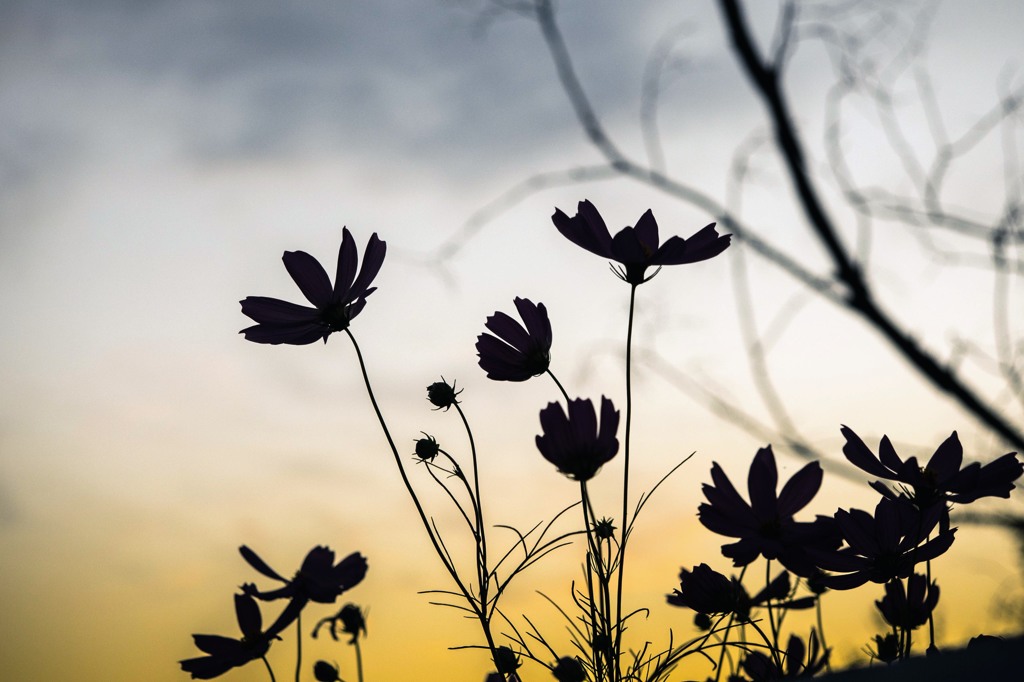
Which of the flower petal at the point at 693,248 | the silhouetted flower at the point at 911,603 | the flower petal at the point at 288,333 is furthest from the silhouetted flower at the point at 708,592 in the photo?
the flower petal at the point at 288,333

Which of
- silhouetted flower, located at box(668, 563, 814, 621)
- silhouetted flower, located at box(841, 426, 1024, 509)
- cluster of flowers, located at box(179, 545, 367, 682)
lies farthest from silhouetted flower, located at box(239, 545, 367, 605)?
silhouetted flower, located at box(841, 426, 1024, 509)

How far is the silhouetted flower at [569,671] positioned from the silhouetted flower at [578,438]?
0.16 m

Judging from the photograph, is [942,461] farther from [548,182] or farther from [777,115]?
[548,182]

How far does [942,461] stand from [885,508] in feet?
0.29

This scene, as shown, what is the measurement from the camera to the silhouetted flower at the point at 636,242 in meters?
0.57

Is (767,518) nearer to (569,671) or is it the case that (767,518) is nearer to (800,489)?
(800,489)

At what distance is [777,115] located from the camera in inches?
53.2

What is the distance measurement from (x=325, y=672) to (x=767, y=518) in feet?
1.23

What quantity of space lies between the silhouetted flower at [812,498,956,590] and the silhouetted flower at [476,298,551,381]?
22 cm

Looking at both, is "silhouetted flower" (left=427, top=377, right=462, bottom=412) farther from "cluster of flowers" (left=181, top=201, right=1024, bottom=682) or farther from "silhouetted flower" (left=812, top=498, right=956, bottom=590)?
"silhouetted flower" (left=812, top=498, right=956, bottom=590)

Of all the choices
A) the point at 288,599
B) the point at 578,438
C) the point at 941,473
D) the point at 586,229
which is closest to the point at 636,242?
the point at 586,229

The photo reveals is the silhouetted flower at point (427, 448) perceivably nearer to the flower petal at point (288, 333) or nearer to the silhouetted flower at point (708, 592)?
the flower petal at point (288, 333)

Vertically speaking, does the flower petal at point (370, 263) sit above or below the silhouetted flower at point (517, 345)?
above

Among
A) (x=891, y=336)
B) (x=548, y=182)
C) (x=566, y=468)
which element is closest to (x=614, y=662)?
(x=566, y=468)
